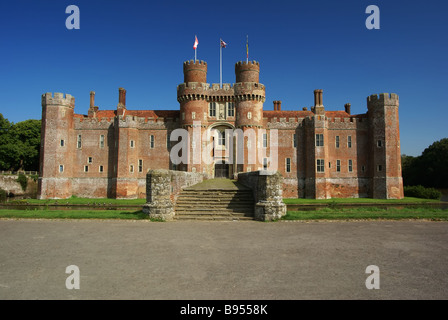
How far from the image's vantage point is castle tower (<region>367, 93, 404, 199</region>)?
35.9 metres

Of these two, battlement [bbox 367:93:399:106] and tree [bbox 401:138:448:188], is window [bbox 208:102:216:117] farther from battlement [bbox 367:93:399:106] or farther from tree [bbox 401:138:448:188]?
tree [bbox 401:138:448:188]

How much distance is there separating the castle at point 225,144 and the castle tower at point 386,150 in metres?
0.11

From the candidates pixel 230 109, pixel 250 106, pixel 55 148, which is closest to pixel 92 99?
pixel 55 148

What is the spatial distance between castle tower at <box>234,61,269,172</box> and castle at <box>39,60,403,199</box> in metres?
0.12

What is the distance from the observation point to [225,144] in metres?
37.4

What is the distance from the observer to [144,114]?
4172cm

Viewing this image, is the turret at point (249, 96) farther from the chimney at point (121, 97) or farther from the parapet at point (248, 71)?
the chimney at point (121, 97)

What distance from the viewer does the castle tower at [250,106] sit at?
36219mm

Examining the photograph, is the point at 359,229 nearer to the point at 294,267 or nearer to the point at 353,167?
the point at 294,267

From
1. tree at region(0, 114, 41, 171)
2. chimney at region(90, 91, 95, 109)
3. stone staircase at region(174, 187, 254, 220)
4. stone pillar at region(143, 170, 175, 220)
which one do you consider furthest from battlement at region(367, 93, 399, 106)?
tree at region(0, 114, 41, 171)

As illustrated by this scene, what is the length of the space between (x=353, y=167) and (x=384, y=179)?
13.0ft

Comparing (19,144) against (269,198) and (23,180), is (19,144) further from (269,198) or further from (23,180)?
(269,198)

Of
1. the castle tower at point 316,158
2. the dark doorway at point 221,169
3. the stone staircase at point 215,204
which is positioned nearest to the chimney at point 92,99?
the dark doorway at point 221,169
